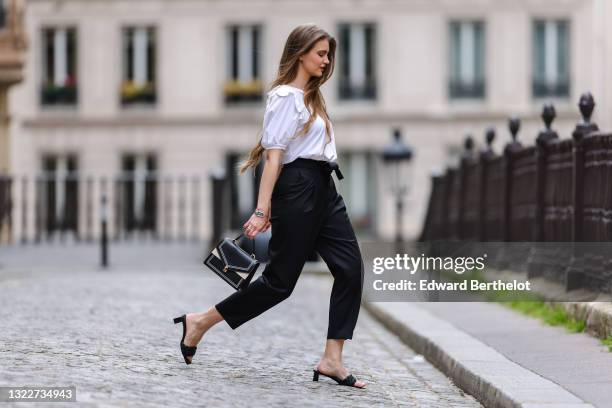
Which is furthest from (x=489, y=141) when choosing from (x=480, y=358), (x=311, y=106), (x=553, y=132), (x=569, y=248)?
(x=311, y=106)

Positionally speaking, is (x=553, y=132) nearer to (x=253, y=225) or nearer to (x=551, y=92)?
(x=253, y=225)

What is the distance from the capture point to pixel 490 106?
3456 centimetres

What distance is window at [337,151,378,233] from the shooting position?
34812 mm

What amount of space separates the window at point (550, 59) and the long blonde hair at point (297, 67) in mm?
27677

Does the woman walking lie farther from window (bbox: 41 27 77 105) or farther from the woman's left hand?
window (bbox: 41 27 77 105)

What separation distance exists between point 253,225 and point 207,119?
2863cm

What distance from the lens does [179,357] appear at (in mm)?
7852

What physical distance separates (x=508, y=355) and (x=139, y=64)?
2793cm

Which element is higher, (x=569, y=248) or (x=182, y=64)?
(x=182, y=64)

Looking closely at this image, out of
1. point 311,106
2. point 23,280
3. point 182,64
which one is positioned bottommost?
point 23,280

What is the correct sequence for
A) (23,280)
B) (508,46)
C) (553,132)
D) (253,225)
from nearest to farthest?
(253,225) → (553,132) → (23,280) → (508,46)

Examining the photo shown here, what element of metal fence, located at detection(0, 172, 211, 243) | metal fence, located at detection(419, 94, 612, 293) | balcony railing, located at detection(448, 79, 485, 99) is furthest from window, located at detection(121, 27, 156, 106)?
metal fence, located at detection(419, 94, 612, 293)

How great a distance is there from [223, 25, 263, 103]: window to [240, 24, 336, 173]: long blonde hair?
27958mm

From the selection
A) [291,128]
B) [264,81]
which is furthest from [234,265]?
[264,81]
